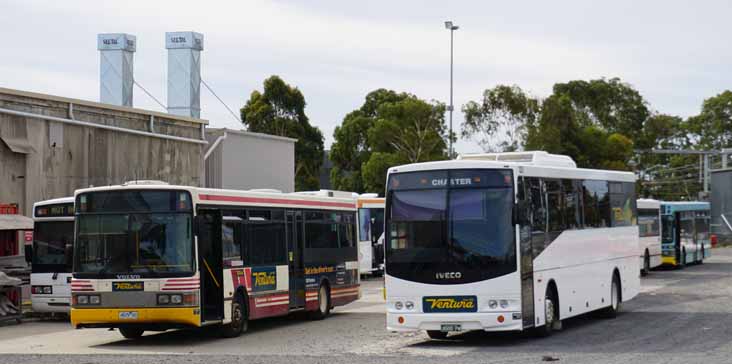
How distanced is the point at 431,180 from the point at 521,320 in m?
2.67

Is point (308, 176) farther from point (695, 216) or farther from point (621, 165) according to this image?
point (695, 216)

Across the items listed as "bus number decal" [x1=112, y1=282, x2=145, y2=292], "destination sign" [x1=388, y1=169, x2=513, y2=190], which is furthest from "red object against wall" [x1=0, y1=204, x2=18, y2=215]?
"destination sign" [x1=388, y1=169, x2=513, y2=190]

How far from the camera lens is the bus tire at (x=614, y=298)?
24.5m

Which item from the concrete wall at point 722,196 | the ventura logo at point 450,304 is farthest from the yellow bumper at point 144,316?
Result: the concrete wall at point 722,196

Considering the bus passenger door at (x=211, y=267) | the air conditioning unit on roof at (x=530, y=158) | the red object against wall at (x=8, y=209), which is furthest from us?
the red object against wall at (x=8, y=209)

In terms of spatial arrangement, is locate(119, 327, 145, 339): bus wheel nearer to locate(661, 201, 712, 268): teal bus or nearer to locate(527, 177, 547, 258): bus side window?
locate(527, 177, 547, 258): bus side window

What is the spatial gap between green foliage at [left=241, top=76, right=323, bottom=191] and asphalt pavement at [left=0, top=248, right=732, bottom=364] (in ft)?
186

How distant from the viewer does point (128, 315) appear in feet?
64.6

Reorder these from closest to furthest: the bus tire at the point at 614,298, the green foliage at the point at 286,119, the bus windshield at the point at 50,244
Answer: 1. the bus tire at the point at 614,298
2. the bus windshield at the point at 50,244
3. the green foliage at the point at 286,119

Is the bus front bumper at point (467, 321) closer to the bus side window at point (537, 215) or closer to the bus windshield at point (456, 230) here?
the bus windshield at point (456, 230)

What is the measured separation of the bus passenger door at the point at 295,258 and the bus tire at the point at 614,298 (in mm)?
6280

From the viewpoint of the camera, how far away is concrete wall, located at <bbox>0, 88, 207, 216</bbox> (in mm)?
31969

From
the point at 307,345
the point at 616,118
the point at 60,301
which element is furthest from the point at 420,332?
the point at 616,118

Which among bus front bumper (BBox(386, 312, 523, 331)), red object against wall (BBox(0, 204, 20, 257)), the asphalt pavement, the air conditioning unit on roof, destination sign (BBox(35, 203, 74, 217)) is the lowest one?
the asphalt pavement
